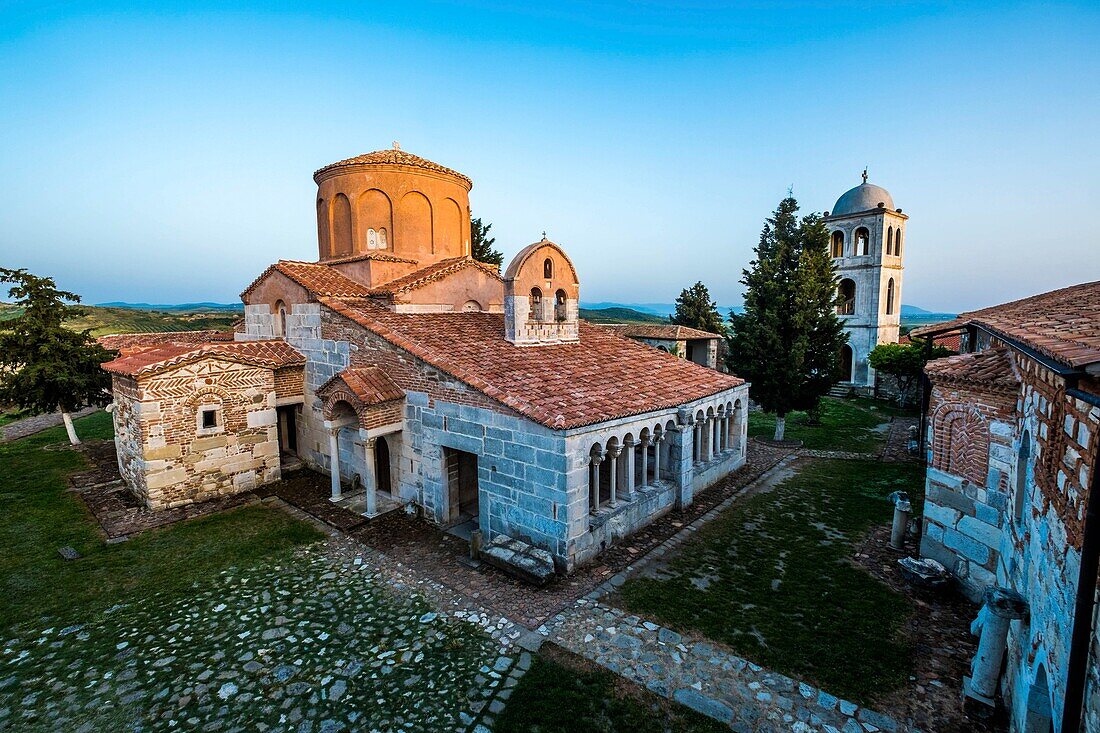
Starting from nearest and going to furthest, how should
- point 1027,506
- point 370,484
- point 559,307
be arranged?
point 1027,506, point 370,484, point 559,307

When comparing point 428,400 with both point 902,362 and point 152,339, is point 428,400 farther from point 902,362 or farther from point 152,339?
point 902,362

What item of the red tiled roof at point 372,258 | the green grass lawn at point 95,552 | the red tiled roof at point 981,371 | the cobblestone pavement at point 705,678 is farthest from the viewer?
the red tiled roof at point 372,258

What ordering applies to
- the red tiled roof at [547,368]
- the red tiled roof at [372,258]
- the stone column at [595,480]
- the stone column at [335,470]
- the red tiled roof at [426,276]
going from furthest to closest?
the red tiled roof at [372,258] < the red tiled roof at [426,276] < the stone column at [335,470] < the red tiled roof at [547,368] < the stone column at [595,480]

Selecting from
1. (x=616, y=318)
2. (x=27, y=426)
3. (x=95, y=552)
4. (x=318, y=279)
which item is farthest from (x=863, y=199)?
(x=616, y=318)

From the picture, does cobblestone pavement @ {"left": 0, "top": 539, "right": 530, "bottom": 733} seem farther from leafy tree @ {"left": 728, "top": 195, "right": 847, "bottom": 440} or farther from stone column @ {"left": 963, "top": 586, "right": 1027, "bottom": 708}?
leafy tree @ {"left": 728, "top": 195, "right": 847, "bottom": 440}

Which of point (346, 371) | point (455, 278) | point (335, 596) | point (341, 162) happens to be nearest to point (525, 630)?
point (335, 596)

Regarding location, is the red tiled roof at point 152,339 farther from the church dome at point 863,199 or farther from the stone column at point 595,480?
the church dome at point 863,199

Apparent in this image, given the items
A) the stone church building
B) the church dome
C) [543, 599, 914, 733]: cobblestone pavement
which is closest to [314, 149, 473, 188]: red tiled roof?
the stone church building

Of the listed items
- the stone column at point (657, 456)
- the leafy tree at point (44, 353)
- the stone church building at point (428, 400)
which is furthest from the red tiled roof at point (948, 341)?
the leafy tree at point (44, 353)

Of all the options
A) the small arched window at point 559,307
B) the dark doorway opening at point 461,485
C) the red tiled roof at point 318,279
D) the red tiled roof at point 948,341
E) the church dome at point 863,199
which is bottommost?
the dark doorway opening at point 461,485
